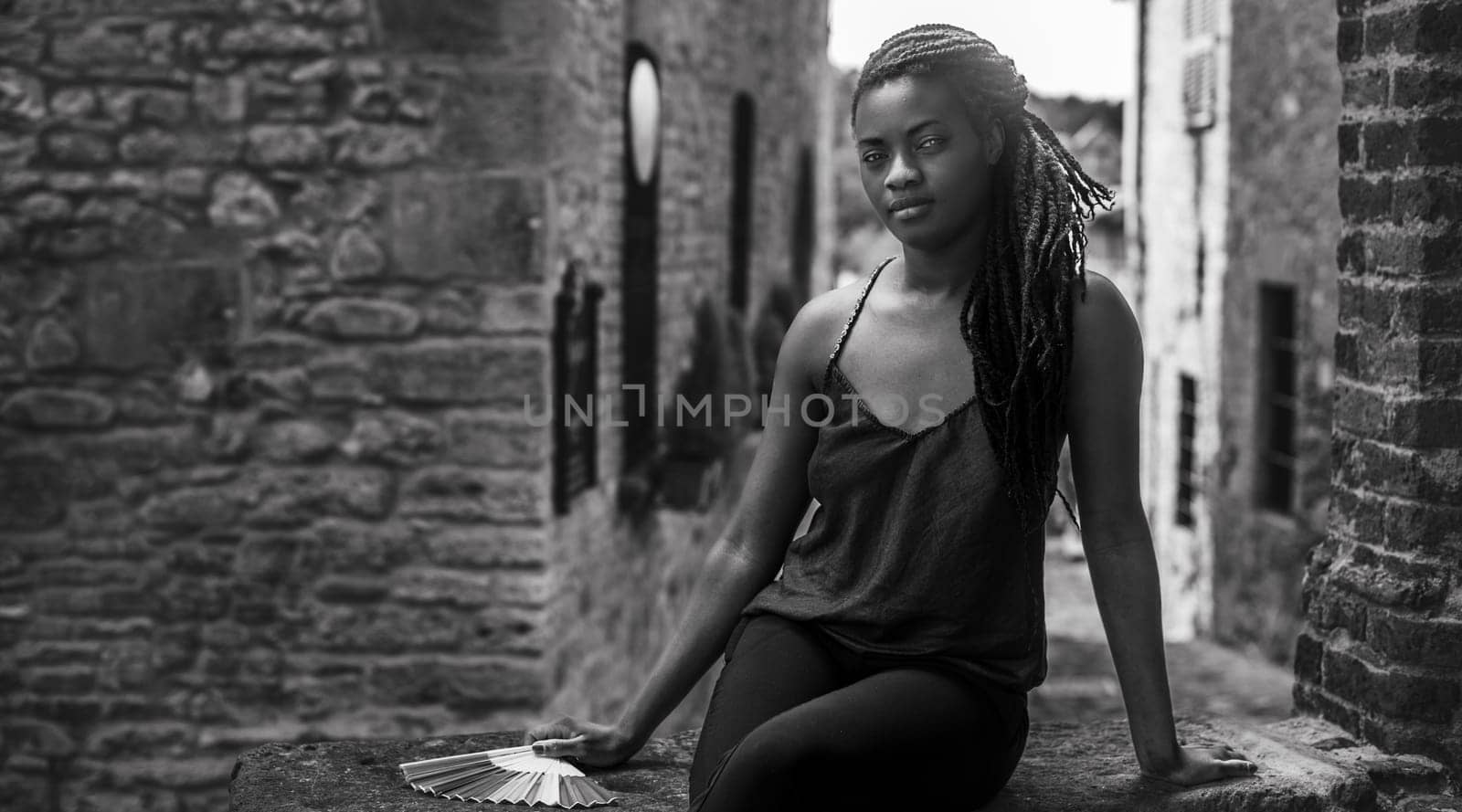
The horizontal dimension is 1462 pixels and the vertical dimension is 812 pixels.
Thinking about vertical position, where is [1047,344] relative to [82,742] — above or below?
above

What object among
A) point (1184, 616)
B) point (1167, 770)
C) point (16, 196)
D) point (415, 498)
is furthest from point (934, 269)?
point (1184, 616)

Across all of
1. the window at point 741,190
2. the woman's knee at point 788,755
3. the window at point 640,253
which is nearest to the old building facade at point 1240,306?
the window at point 741,190

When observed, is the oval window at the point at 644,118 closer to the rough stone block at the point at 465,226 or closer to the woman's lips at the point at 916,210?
the rough stone block at the point at 465,226

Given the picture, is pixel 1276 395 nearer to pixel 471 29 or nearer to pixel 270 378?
pixel 471 29

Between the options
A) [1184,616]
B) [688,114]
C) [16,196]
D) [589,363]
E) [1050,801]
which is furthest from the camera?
[1184,616]

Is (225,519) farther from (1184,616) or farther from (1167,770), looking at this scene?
(1184,616)

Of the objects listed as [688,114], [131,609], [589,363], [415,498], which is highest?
[688,114]

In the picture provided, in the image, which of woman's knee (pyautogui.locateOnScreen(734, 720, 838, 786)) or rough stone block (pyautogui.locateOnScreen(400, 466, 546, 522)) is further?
rough stone block (pyautogui.locateOnScreen(400, 466, 546, 522))

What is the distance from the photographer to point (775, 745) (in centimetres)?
202

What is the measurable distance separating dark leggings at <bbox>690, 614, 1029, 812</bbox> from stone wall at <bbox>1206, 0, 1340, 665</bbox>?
672cm

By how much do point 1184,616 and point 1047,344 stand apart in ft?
32.3

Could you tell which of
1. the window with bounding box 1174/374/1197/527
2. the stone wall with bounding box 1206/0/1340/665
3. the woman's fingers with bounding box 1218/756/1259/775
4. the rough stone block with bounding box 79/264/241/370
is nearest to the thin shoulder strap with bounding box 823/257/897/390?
the woman's fingers with bounding box 1218/756/1259/775

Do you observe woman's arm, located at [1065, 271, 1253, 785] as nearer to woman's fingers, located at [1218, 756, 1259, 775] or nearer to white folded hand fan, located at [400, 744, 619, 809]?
woman's fingers, located at [1218, 756, 1259, 775]

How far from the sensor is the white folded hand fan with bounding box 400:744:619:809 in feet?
7.99
